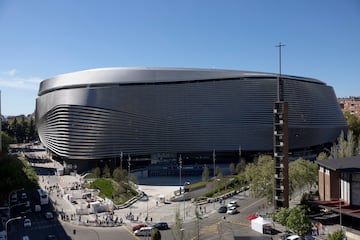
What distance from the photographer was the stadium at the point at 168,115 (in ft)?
313

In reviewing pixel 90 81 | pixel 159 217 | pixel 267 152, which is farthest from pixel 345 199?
pixel 90 81

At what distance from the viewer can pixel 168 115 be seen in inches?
3861

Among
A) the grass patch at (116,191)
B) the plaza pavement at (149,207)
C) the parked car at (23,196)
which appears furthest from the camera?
the parked car at (23,196)

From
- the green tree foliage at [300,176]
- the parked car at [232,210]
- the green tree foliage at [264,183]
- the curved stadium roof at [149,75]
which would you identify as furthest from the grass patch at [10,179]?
the curved stadium roof at [149,75]

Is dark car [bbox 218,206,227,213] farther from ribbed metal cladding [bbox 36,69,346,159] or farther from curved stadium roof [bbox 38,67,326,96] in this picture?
curved stadium roof [bbox 38,67,326,96]

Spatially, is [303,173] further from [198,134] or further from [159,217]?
[198,134]

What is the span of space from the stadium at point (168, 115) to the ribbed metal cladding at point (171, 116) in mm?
257

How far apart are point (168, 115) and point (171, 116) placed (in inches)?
33.6

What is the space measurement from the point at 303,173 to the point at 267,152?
170 ft

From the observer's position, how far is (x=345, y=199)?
4150cm

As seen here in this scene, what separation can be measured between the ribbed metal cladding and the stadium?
257 mm

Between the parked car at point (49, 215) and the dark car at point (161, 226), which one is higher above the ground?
the dark car at point (161, 226)

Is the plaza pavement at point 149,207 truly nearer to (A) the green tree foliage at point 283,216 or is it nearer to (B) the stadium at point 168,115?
(A) the green tree foliage at point 283,216

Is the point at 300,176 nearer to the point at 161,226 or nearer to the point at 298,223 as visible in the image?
the point at 298,223
